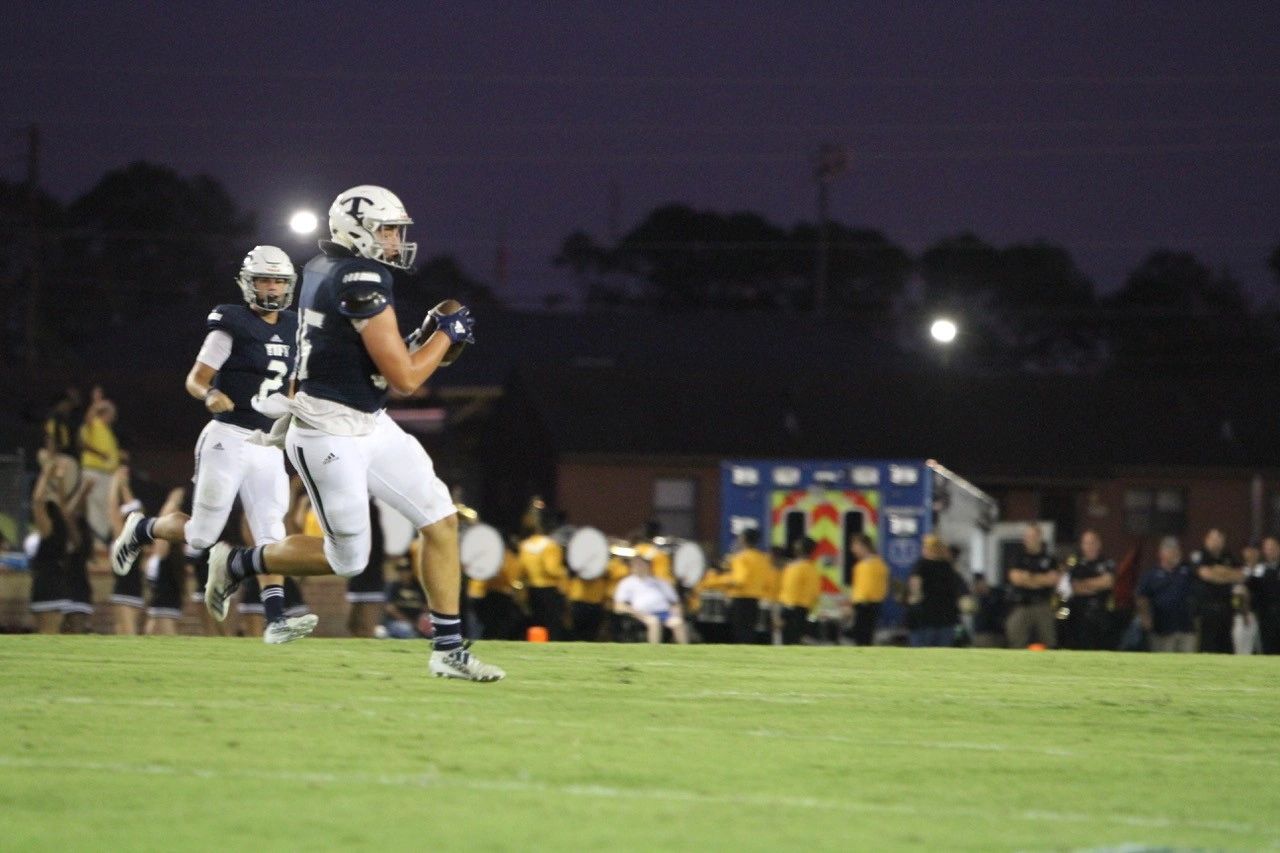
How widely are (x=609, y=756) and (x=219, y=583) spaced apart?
4.28 m

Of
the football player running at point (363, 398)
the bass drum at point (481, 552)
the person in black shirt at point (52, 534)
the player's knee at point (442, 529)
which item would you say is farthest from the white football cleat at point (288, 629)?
the bass drum at point (481, 552)

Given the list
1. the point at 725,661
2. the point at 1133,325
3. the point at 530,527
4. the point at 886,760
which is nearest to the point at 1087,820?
the point at 886,760

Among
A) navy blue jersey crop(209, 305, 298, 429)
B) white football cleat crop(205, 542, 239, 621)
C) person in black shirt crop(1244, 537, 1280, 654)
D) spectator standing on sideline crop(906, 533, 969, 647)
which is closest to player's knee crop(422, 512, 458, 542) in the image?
white football cleat crop(205, 542, 239, 621)

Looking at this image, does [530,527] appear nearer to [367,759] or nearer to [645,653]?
[645,653]

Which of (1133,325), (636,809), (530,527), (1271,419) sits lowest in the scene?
(636,809)

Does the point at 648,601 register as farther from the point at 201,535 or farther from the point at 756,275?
the point at 756,275

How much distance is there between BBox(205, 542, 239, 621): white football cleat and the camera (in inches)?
435

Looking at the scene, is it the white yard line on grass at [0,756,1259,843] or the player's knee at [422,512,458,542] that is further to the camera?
the player's knee at [422,512,458,542]

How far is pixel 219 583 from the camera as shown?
36.3 feet

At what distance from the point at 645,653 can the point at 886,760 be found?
469cm

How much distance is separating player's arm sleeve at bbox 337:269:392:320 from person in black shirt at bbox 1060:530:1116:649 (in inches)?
586

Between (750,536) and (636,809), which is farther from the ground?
(750,536)

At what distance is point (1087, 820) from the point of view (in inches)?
255

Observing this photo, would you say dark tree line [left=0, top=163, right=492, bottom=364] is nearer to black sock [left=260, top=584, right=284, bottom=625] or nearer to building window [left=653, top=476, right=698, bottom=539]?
building window [left=653, top=476, right=698, bottom=539]
